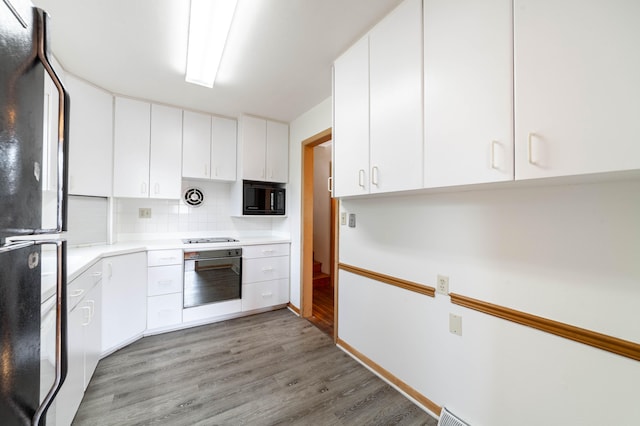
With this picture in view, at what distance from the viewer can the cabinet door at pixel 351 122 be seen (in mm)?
1572

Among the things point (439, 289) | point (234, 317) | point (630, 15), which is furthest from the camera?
point (234, 317)

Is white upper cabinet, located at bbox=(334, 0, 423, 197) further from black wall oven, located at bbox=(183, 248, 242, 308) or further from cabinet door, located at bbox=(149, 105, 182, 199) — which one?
cabinet door, located at bbox=(149, 105, 182, 199)

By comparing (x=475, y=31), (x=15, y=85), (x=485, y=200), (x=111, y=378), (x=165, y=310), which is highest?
(x=475, y=31)

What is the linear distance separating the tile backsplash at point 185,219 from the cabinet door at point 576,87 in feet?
9.68

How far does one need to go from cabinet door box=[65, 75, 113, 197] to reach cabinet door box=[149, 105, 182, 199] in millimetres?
344

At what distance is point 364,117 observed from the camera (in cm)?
157

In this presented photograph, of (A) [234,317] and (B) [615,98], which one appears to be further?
(A) [234,317]

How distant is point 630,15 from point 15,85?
158cm

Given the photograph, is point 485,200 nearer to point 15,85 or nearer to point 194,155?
point 15,85

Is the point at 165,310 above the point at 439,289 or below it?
below

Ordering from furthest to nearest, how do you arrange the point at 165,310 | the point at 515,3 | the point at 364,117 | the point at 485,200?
1. the point at 165,310
2. the point at 364,117
3. the point at 485,200
4. the point at 515,3

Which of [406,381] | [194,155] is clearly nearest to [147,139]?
[194,155]

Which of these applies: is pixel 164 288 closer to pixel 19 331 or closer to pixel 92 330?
pixel 92 330

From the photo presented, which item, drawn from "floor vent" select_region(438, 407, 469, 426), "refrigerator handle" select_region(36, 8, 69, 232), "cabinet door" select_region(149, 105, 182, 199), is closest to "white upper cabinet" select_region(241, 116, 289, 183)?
"cabinet door" select_region(149, 105, 182, 199)
